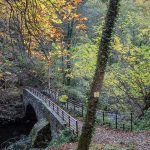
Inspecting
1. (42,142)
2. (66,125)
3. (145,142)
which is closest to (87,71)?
(42,142)

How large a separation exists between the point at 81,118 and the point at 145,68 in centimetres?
585

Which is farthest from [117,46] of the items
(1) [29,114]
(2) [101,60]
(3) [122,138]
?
(1) [29,114]

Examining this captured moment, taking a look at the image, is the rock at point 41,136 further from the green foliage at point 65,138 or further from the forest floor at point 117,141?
the green foliage at point 65,138

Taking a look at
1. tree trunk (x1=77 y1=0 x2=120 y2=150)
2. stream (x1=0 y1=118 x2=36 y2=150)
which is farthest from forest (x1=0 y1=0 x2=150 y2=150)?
stream (x1=0 y1=118 x2=36 y2=150)

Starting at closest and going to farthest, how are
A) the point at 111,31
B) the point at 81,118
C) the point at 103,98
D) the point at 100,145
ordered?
the point at 111,31, the point at 100,145, the point at 81,118, the point at 103,98

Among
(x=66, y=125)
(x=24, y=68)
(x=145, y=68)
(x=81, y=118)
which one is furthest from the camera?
(x=24, y=68)

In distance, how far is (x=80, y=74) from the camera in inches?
1187

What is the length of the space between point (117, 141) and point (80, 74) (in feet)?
47.5

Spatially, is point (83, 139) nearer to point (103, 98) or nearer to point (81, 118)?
point (81, 118)

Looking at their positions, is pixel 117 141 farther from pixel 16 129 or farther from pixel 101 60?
pixel 16 129

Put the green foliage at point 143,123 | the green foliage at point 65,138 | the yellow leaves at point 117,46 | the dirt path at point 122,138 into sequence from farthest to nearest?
the yellow leaves at point 117,46
the green foliage at point 143,123
the green foliage at point 65,138
the dirt path at point 122,138

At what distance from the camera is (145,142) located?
1546 centimetres

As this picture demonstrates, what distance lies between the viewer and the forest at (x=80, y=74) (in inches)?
339

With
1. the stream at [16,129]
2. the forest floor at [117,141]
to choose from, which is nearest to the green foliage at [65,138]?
the forest floor at [117,141]
